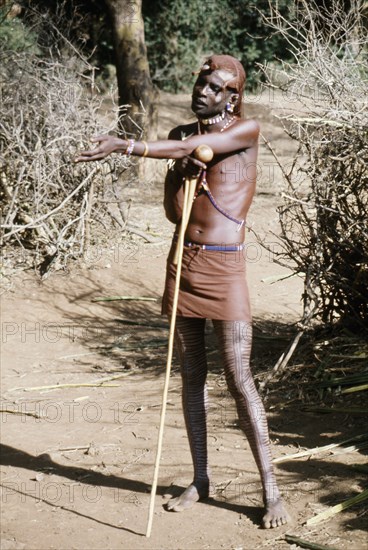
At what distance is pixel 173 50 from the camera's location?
2150 cm

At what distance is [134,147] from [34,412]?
115 inches

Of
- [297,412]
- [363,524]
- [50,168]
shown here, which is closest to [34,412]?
[297,412]

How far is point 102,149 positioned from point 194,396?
1376 mm

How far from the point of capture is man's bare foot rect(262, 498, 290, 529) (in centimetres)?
420

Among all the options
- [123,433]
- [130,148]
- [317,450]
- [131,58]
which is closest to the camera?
[130,148]

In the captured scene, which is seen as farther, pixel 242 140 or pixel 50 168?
pixel 50 168

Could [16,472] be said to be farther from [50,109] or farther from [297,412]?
[50,109]

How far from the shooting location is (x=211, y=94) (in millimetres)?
4160

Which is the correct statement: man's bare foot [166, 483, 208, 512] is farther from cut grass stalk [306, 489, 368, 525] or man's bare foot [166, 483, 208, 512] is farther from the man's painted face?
the man's painted face

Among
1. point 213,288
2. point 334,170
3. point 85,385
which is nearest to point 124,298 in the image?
point 85,385

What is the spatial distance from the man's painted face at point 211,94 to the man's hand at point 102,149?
→ 508 mm

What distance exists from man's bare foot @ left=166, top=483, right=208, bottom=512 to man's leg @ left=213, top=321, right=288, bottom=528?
39 centimetres

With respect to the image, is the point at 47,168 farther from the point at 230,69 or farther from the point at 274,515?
the point at 274,515

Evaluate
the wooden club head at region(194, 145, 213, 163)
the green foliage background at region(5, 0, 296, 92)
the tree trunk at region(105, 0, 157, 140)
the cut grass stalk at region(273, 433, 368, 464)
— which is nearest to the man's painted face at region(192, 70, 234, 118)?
the wooden club head at region(194, 145, 213, 163)
